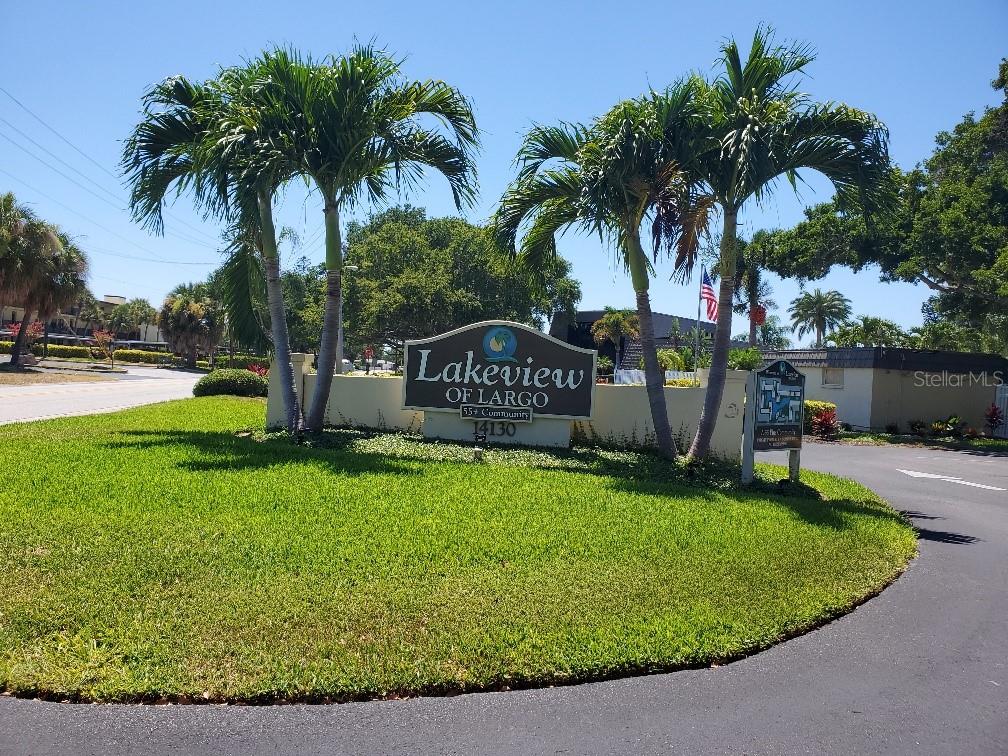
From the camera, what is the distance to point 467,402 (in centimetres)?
1437

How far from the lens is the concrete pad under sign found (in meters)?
14.2

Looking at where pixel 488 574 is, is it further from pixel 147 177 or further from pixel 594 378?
pixel 147 177

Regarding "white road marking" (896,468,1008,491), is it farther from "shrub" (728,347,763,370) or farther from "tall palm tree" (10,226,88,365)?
"tall palm tree" (10,226,88,365)

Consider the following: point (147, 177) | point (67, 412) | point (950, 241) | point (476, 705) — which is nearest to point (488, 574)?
point (476, 705)

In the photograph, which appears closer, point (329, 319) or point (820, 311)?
point (329, 319)

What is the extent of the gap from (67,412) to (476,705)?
1853 centimetres

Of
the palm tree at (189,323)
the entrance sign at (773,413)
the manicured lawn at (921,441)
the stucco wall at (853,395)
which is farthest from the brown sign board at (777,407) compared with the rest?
the palm tree at (189,323)

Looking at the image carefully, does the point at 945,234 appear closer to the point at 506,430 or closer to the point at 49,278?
the point at 506,430

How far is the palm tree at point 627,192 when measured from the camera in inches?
465

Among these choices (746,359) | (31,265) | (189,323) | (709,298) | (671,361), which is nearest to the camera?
(709,298)

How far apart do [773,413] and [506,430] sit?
16.0 ft

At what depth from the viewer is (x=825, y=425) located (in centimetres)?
2416

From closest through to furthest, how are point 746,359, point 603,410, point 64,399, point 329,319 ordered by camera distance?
point 329,319
point 603,410
point 64,399
point 746,359

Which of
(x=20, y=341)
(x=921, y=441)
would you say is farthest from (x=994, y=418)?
(x=20, y=341)
